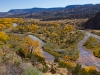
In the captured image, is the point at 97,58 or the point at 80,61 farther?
the point at 97,58

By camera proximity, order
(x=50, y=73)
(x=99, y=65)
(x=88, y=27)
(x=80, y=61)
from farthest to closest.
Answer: (x=88, y=27), (x=80, y=61), (x=99, y=65), (x=50, y=73)

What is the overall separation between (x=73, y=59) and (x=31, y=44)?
15251 millimetres

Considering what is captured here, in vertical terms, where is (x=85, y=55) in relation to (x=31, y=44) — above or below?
below

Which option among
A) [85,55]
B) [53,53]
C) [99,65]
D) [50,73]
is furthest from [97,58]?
[50,73]

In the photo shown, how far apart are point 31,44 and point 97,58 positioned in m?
23.4

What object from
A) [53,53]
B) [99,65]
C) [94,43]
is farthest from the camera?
[94,43]

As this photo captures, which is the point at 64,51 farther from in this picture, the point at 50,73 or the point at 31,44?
the point at 50,73

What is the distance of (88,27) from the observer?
16212cm

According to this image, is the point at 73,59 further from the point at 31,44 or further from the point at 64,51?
the point at 31,44

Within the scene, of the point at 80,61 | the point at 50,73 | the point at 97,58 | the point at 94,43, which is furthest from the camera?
the point at 94,43

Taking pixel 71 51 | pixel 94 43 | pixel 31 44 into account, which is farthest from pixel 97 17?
pixel 31 44

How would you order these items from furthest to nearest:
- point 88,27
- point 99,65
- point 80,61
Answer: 1. point 88,27
2. point 80,61
3. point 99,65

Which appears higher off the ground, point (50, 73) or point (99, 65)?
point (50, 73)

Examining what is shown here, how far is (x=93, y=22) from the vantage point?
164 meters
